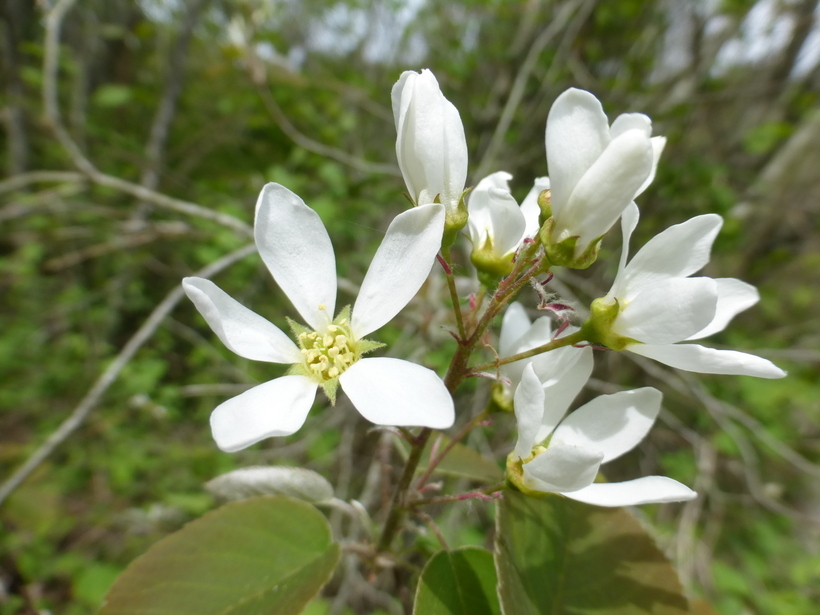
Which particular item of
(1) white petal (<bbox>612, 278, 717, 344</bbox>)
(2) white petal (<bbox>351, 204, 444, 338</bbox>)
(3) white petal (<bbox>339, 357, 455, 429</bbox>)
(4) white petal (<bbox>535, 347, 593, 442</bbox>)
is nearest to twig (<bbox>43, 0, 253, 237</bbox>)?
(2) white petal (<bbox>351, 204, 444, 338</bbox>)

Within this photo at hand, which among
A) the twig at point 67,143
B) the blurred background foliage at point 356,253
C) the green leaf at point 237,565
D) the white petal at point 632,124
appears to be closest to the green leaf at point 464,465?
the green leaf at point 237,565

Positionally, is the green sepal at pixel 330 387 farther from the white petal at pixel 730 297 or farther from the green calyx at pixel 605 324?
the white petal at pixel 730 297

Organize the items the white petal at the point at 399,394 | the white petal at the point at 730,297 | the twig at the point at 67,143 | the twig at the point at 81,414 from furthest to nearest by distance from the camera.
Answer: the twig at the point at 67,143, the twig at the point at 81,414, the white petal at the point at 730,297, the white petal at the point at 399,394

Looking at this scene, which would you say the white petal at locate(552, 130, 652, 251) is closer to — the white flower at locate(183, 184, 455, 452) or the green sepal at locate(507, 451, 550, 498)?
the white flower at locate(183, 184, 455, 452)

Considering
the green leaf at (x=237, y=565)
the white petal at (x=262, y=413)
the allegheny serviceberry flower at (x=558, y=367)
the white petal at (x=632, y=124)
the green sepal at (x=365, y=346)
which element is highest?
the white petal at (x=632, y=124)

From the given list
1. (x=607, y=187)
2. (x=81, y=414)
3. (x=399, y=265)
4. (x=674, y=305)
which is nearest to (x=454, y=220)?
(x=399, y=265)

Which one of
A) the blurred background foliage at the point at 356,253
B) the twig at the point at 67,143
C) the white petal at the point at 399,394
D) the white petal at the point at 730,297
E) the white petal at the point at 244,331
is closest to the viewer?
the white petal at the point at 399,394
